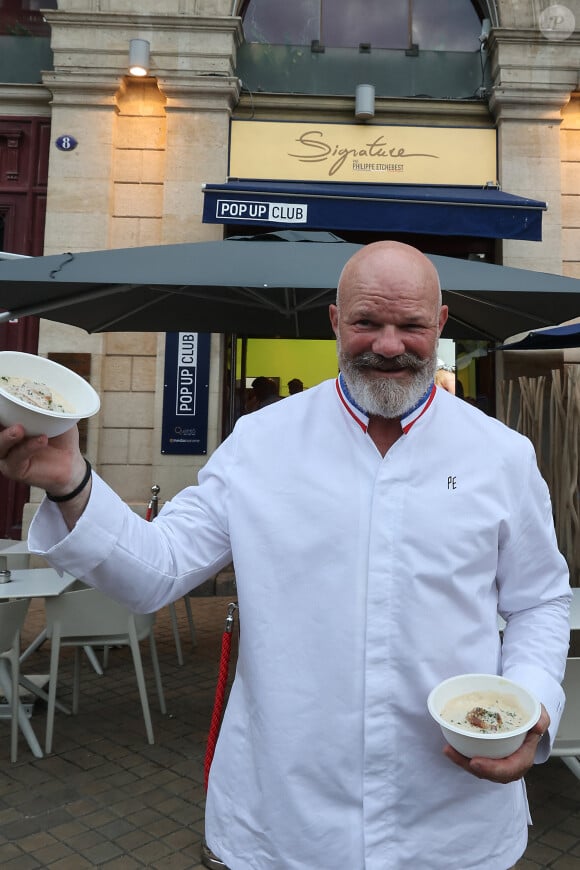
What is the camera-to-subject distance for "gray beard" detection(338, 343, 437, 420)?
151cm

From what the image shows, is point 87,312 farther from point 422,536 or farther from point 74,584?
point 422,536

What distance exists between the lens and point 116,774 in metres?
3.76

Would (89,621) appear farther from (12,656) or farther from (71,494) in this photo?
(71,494)

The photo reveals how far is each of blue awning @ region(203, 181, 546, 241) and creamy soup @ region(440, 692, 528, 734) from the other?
5596 millimetres

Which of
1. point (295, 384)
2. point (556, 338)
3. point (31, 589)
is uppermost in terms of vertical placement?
point (556, 338)

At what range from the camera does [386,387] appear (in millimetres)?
1504

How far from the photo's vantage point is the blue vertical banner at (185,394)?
27.7ft

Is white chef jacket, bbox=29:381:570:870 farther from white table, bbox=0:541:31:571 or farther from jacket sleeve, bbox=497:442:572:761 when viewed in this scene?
white table, bbox=0:541:31:571

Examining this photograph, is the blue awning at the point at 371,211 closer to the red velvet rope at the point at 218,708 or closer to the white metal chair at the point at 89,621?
the white metal chair at the point at 89,621

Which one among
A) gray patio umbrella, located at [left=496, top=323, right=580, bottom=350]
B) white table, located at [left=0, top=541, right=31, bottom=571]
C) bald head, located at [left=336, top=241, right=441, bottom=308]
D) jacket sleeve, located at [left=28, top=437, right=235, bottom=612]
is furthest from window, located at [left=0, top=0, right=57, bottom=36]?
jacket sleeve, located at [left=28, top=437, right=235, bottom=612]

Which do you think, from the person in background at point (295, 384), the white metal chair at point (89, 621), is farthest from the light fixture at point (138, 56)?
the white metal chair at point (89, 621)

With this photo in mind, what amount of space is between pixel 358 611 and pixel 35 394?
0.74 metres

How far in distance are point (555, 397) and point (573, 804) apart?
2808 millimetres

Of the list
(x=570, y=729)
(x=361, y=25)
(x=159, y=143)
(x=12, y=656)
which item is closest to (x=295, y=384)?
(x=159, y=143)
